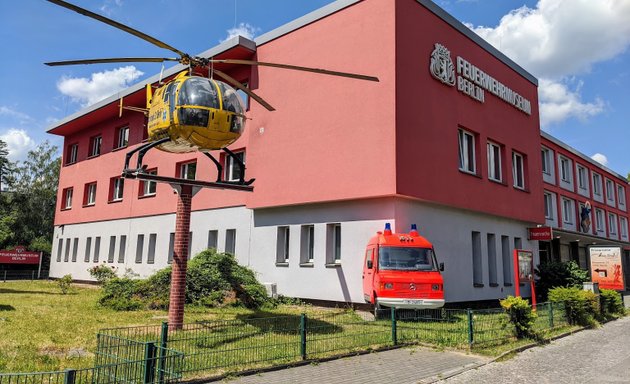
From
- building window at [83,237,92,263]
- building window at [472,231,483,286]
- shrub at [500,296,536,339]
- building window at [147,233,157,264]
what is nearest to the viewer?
shrub at [500,296,536,339]

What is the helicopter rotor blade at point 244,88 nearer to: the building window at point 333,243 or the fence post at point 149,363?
the fence post at point 149,363

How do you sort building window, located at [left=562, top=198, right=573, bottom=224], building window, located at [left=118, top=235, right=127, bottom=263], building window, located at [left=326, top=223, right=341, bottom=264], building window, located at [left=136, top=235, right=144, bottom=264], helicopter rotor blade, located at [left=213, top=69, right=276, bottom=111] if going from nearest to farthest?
helicopter rotor blade, located at [left=213, top=69, right=276, bottom=111], building window, located at [left=326, top=223, right=341, bottom=264], building window, located at [left=136, top=235, right=144, bottom=264], building window, located at [left=118, top=235, right=127, bottom=263], building window, located at [left=562, top=198, right=573, bottom=224]

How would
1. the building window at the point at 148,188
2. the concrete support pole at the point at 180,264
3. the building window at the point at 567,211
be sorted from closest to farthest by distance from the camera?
the concrete support pole at the point at 180,264, the building window at the point at 148,188, the building window at the point at 567,211

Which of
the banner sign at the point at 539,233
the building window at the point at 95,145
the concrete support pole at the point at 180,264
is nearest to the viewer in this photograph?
the concrete support pole at the point at 180,264

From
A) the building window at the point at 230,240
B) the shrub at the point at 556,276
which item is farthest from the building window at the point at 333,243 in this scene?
the shrub at the point at 556,276

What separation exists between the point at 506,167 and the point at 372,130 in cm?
897

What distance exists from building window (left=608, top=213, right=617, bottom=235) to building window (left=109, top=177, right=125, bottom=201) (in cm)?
4113

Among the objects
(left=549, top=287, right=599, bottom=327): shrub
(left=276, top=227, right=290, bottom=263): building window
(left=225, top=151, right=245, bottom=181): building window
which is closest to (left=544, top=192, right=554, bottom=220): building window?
(left=549, top=287, right=599, bottom=327): shrub

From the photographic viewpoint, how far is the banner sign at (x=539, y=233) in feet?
75.0

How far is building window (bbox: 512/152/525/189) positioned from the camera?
23.4m

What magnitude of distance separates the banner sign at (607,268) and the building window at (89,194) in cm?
3007

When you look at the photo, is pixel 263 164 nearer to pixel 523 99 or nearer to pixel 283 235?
pixel 283 235

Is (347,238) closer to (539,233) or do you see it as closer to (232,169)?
(232,169)

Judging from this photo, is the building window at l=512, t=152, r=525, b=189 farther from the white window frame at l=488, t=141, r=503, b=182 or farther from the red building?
the white window frame at l=488, t=141, r=503, b=182
